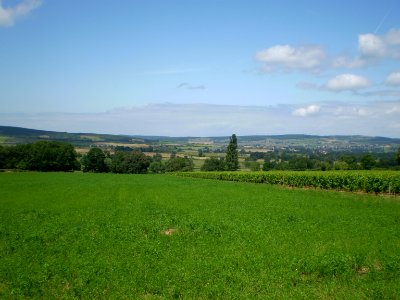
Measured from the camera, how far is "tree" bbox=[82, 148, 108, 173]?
395 ft

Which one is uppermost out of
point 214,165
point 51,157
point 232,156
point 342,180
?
point 342,180

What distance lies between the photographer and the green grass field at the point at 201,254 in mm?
11914

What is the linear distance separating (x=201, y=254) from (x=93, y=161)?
112001 mm

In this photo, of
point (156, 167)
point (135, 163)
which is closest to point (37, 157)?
point (135, 163)

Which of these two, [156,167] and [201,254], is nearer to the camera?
[201,254]

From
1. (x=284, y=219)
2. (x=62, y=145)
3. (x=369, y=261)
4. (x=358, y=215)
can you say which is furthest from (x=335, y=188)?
(x=62, y=145)

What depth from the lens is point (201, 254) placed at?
15.4 meters

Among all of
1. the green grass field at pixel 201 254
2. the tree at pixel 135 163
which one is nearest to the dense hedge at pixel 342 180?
the green grass field at pixel 201 254

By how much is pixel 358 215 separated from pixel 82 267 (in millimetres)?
18942

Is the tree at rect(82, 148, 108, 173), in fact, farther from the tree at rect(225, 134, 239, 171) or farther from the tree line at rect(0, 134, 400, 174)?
the tree at rect(225, 134, 239, 171)

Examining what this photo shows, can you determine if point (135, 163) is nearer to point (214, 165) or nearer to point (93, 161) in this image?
point (93, 161)

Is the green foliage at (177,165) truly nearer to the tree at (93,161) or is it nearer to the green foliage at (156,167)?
the green foliage at (156,167)

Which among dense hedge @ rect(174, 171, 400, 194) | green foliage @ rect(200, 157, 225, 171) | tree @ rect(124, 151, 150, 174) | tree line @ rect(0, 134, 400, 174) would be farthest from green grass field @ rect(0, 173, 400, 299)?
tree @ rect(124, 151, 150, 174)

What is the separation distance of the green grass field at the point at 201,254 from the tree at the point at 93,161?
315 ft
